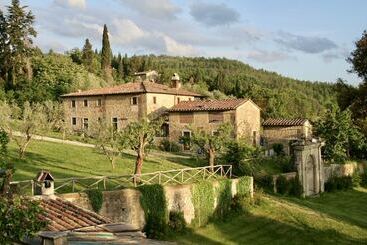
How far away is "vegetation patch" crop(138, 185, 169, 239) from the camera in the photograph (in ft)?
69.2

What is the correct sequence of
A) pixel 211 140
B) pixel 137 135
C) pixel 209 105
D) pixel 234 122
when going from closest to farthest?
pixel 137 135
pixel 211 140
pixel 234 122
pixel 209 105

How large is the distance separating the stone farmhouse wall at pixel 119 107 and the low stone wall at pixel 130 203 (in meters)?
21.7

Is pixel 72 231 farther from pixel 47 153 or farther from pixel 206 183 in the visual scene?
pixel 47 153

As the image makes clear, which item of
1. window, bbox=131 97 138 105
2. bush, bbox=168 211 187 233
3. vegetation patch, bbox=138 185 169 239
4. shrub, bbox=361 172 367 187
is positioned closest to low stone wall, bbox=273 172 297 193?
shrub, bbox=361 172 367 187

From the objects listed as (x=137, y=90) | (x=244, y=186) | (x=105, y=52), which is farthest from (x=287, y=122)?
(x=105, y=52)

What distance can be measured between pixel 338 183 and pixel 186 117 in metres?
13.8

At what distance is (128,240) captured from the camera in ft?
36.2

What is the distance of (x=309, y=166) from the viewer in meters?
35.4

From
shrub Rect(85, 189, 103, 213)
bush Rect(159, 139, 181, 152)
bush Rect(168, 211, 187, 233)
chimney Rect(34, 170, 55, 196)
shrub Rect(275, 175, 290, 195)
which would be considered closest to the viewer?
chimney Rect(34, 170, 55, 196)

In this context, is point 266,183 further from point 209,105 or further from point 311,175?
point 209,105

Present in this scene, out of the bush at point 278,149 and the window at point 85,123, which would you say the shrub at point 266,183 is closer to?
the bush at point 278,149

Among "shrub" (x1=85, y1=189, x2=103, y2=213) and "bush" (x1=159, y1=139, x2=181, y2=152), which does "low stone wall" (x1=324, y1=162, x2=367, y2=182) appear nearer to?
"bush" (x1=159, y1=139, x2=181, y2=152)

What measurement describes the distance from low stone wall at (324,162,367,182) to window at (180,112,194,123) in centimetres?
1208

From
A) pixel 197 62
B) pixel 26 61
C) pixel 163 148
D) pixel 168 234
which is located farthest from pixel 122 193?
pixel 197 62
